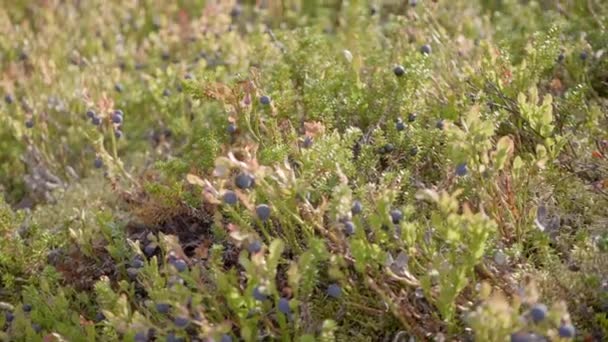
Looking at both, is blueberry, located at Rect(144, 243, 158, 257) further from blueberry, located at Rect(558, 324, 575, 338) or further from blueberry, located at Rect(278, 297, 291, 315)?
blueberry, located at Rect(558, 324, 575, 338)

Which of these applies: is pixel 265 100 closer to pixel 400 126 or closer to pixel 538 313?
pixel 400 126

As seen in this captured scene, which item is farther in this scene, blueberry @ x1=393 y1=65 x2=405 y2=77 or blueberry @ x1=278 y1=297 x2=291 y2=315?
blueberry @ x1=393 y1=65 x2=405 y2=77

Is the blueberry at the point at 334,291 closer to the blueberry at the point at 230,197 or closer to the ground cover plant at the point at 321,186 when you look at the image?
the ground cover plant at the point at 321,186

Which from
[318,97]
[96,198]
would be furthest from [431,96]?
[96,198]

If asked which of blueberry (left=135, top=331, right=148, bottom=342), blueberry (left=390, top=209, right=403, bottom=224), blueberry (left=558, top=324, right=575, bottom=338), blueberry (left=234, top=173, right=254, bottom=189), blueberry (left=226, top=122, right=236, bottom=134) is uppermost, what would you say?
blueberry (left=234, top=173, right=254, bottom=189)

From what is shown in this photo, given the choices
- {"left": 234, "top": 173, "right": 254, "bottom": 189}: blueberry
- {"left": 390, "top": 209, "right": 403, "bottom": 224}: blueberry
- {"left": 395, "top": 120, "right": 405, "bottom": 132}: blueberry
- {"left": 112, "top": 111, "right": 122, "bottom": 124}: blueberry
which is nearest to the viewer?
{"left": 234, "top": 173, "right": 254, "bottom": 189}: blueberry

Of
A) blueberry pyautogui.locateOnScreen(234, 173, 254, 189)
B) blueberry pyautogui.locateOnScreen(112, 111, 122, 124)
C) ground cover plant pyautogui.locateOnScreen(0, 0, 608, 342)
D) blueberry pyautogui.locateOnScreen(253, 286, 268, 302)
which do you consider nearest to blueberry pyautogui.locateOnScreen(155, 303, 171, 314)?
ground cover plant pyautogui.locateOnScreen(0, 0, 608, 342)

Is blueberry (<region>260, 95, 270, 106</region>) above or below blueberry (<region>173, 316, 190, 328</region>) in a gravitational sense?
above

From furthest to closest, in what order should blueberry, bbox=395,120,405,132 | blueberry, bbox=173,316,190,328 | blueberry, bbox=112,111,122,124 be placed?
blueberry, bbox=112,111,122,124 → blueberry, bbox=395,120,405,132 → blueberry, bbox=173,316,190,328
